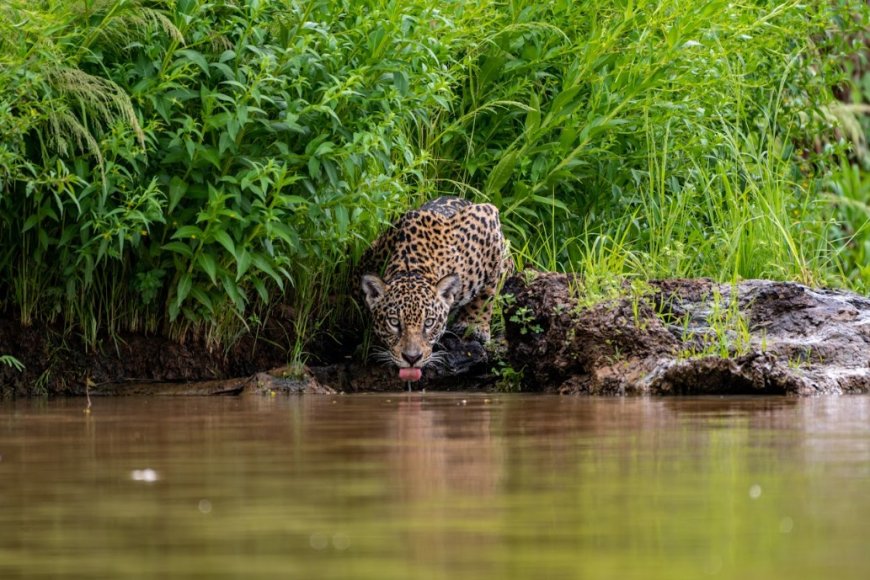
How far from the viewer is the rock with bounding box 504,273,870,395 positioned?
806 centimetres

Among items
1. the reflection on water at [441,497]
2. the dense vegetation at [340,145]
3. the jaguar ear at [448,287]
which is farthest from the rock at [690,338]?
the reflection on water at [441,497]

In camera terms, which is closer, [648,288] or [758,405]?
[758,405]

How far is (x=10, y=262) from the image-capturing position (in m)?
8.43

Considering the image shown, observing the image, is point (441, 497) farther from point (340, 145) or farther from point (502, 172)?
point (502, 172)

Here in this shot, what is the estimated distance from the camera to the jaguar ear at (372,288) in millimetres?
9539

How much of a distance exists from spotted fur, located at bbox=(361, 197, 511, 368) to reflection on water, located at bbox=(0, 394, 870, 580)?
3.20m

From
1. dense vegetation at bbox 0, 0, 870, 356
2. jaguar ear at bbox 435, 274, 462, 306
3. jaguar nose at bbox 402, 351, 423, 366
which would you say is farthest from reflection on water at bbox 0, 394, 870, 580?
jaguar ear at bbox 435, 274, 462, 306

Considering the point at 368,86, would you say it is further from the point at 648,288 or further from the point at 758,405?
the point at 758,405

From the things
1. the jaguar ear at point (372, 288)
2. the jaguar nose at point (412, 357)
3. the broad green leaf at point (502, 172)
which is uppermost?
the broad green leaf at point (502, 172)

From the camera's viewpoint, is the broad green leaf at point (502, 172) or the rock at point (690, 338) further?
the broad green leaf at point (502, 172)

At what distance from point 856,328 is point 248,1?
4086 mm

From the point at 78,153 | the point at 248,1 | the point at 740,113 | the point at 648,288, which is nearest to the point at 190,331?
the point at 78,153

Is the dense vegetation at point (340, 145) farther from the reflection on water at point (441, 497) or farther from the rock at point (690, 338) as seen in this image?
the reflection on water at point (441, 497)

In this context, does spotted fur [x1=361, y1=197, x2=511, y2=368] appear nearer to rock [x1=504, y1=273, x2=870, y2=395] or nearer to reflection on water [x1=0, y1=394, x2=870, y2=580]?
rock [x1=504, y1=273, x2=870, y2=395]
